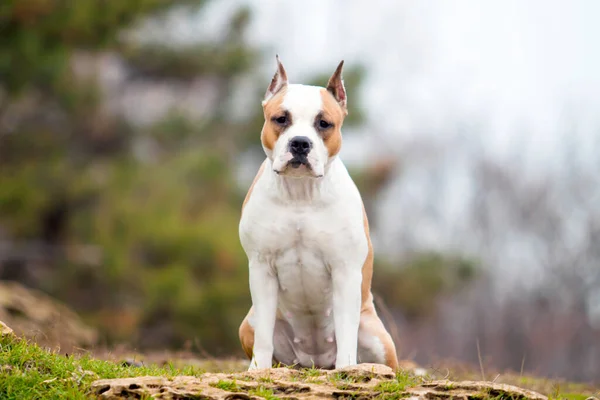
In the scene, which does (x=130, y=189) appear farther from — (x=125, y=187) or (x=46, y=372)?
(x=46, y=372)

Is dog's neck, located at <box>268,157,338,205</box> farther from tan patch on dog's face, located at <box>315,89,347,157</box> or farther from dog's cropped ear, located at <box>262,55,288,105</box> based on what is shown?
dog's cropped ear, located at <box>262,55,288,105</box>

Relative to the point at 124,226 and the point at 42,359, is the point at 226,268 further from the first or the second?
the point at 42,359

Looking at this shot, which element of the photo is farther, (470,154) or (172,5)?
(470,154)

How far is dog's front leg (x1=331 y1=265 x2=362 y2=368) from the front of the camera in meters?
5.85

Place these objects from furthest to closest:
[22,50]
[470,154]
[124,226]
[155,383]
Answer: [470,154] < [124,226] < [22,50] < [155,383]

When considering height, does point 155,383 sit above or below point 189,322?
below

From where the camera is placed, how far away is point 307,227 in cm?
579

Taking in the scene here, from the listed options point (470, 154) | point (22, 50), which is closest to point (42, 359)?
point (22, 50)

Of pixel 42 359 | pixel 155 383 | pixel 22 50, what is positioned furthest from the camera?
pixel 22 50

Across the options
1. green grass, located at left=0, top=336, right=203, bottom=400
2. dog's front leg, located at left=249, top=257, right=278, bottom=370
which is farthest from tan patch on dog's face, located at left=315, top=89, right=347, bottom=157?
green grass, located at left=0, top=336, right=203, bottom=400

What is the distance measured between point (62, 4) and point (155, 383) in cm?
1207

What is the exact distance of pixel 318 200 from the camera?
585 centimetres

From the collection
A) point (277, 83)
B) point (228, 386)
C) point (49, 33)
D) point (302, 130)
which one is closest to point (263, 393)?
point (228, 386)

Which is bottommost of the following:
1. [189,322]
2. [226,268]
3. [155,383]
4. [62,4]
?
[155,383]
